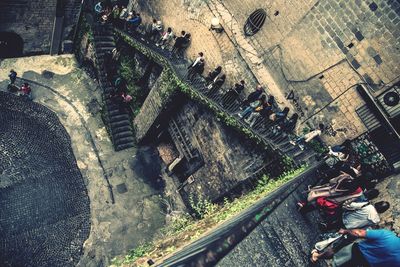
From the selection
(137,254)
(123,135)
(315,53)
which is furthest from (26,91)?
(315,53)

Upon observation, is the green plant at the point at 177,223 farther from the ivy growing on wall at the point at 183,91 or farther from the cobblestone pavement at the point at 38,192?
the ivy growing on wall at the point at 183,91

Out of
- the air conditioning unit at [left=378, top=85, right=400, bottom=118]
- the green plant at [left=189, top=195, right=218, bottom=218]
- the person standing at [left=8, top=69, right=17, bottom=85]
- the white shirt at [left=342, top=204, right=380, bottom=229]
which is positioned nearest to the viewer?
the white shirt at [left=342, top=204, right=380, bottom=229]

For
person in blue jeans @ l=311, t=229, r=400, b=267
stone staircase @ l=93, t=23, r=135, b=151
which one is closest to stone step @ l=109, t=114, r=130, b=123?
stone staircase @ l=93, t=23, r=135, b=151

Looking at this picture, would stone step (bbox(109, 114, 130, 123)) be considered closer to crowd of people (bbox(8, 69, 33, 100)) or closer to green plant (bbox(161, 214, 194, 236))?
crowd of people (bbox(8, 69, 33, 100))

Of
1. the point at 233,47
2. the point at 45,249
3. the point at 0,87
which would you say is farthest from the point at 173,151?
the point at 0,87

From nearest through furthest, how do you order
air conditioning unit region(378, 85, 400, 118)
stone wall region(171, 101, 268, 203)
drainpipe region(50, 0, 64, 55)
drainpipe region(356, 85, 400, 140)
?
air conditioning unit region(378, 85, 400, 118), drainpipe region(356, 85, 400, 140), stone wall region(171, 101, 268, 203), drainpipe region(50, 0, 64, 55)

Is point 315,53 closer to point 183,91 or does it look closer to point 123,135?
point 183,91

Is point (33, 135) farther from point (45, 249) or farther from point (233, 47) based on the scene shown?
point (233, 47)
